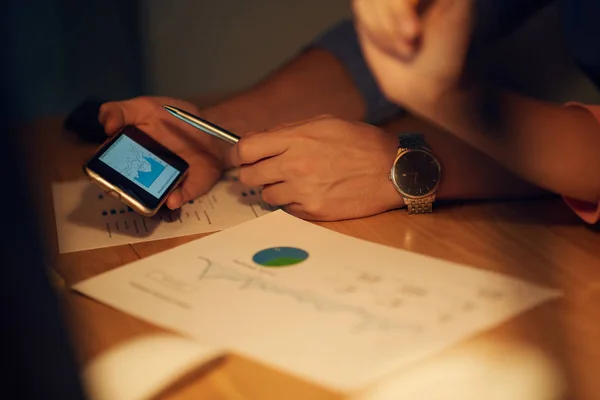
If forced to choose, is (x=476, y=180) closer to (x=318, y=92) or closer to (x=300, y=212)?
(x=300, y=212)

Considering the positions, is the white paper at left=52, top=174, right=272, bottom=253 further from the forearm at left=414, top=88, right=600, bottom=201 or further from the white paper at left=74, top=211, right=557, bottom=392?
the forearm at left=414, top=88, right=600, bottom=201

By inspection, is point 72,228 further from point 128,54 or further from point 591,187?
point 128,54

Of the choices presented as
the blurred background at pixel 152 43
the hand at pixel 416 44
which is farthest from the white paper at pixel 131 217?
the blurred background at pixel 152 43

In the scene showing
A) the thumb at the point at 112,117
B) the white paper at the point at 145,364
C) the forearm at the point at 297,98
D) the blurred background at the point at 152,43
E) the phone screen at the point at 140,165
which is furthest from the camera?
the blurred background at the point at 152,43

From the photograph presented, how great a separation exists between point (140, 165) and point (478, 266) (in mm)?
366

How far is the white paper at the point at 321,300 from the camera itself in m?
0.51

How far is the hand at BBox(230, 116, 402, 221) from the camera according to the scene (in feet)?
2.51

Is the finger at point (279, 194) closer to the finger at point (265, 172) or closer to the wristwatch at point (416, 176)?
the finger at point (265, 172)

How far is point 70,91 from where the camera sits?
1853mm

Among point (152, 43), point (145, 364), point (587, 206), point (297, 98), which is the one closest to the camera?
point (145, 364)

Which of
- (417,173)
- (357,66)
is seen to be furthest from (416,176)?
(357,66)

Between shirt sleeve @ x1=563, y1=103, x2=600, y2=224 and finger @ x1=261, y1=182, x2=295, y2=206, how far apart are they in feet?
0.94

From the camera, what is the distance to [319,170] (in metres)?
0.78

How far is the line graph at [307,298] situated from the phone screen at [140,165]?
0.14 metres
